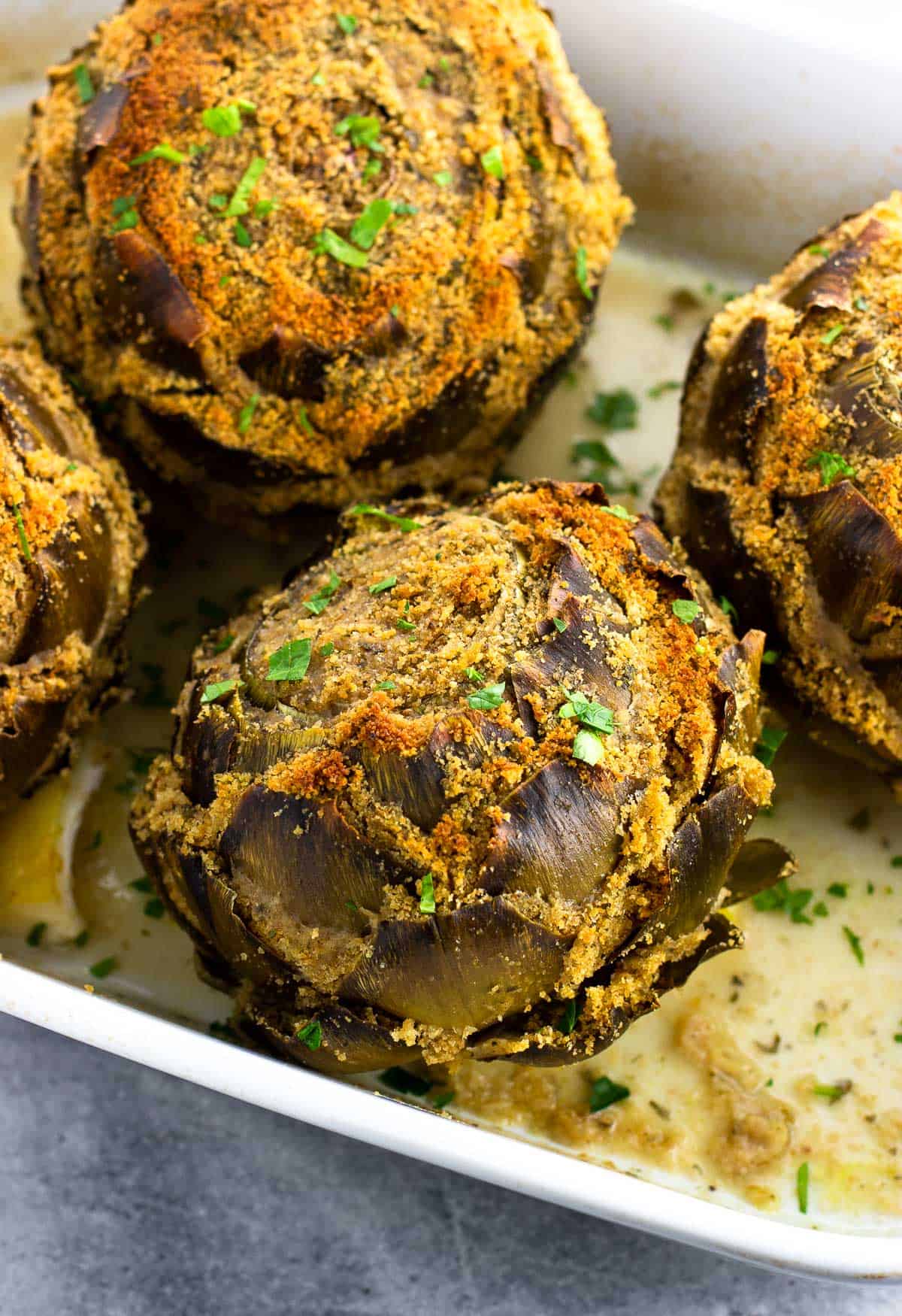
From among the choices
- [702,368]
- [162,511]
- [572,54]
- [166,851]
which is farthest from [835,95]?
[166,851]

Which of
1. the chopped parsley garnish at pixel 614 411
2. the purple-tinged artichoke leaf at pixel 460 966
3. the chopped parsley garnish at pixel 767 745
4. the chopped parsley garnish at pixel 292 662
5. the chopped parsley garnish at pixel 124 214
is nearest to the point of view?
the purple-tinged artichoke leaf at pixel 460 966

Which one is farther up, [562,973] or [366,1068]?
[562,973]

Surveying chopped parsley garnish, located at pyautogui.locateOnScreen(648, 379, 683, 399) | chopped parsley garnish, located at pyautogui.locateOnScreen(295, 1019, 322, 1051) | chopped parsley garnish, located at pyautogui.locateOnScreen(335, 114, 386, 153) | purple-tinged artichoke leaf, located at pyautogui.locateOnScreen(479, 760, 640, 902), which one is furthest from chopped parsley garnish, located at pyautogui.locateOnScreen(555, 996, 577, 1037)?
chopped parsley garnish, located at pyautogui.locateOnScreen(648, 379, 683, 399)

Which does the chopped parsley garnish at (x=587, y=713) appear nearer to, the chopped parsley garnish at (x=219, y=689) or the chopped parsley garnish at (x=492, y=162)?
the chopped parsley garnish at (x=219, y=689)

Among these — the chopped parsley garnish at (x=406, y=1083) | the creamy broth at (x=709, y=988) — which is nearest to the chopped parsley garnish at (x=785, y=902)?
the creamy broth at (x=709, y=988)

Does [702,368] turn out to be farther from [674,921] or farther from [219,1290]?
[219,1290]

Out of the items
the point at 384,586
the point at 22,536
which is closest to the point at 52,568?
the point at 22,536
